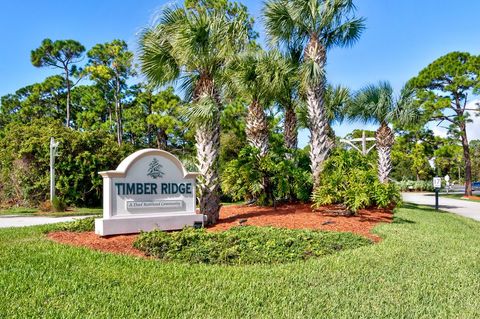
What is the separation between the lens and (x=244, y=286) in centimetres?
459

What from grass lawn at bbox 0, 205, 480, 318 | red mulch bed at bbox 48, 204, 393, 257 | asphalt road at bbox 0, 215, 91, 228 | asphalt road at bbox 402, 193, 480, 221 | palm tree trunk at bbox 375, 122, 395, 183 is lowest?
asphalt road at bbox 402, 193, 480, 221

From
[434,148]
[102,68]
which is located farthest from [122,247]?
[434,148]

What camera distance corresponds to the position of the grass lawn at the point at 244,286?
3793mm

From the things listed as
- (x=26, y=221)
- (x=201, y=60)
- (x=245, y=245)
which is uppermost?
(x=201, y=60)

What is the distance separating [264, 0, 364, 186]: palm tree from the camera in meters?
12.1

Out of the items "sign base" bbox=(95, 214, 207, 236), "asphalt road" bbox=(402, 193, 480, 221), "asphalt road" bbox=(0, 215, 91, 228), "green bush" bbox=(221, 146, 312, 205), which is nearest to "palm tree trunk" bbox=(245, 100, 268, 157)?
"green bush" bbox=(221, 146, 312, 205)

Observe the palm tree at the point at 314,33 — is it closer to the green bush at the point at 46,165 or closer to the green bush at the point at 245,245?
the green bush at the point at 245,245

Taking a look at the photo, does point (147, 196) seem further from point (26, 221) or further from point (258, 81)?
point (26, 221)

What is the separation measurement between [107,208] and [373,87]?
14.0 m

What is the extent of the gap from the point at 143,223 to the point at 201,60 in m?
4.01

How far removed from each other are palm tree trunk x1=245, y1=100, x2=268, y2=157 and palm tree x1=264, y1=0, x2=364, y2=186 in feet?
6.14

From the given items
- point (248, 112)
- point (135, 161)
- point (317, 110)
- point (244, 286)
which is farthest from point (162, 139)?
point (244, 286)

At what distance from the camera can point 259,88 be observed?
43.4 ft

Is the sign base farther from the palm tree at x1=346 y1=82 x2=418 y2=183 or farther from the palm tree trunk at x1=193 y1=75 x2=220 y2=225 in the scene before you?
the palm tree at x1=346 y1=82 x2=418 y2=183
